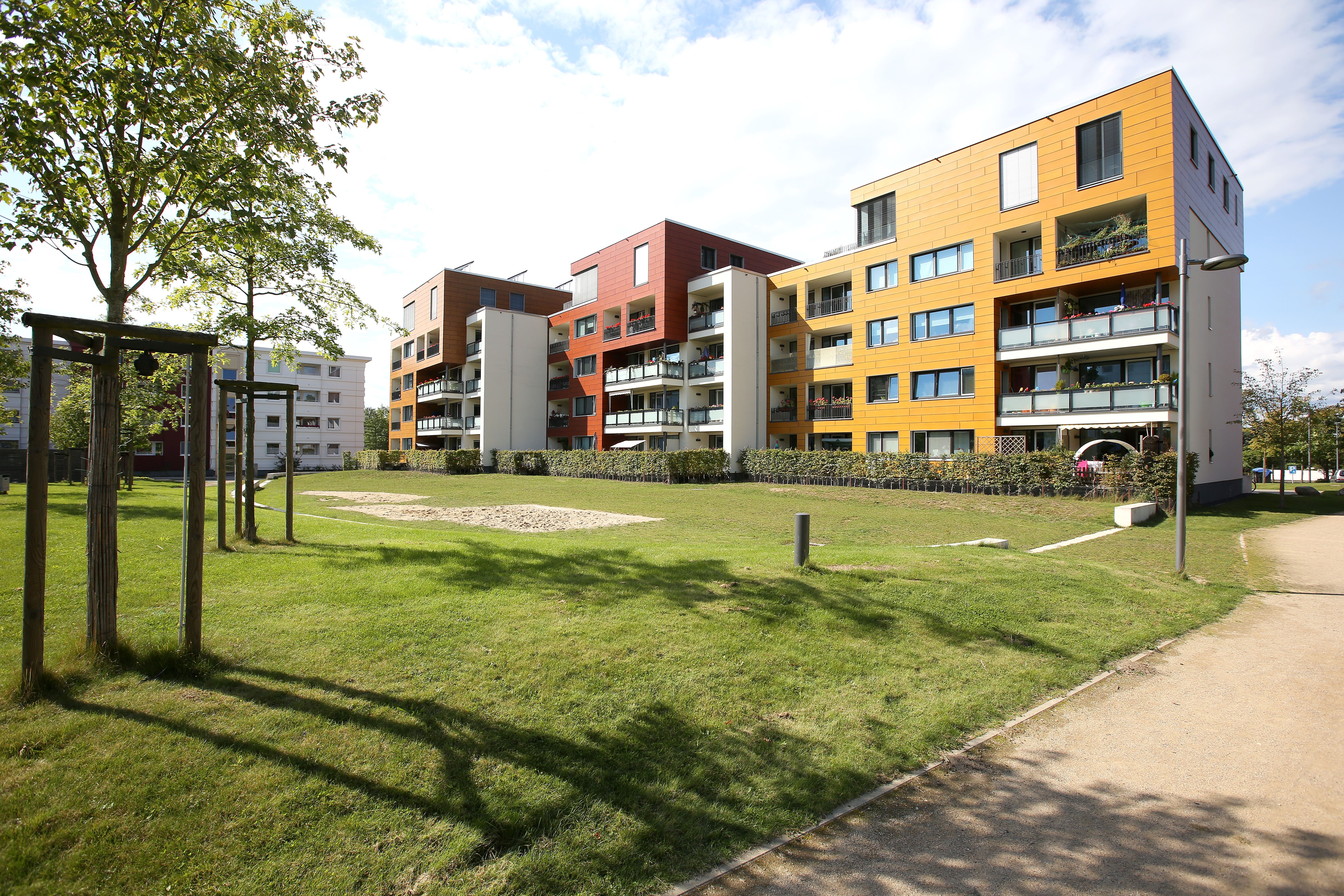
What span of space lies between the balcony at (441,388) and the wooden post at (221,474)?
135 feet

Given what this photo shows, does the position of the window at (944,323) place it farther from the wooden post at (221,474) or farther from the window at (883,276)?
the wooden post at (221,474)

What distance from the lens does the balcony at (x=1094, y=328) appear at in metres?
22.8

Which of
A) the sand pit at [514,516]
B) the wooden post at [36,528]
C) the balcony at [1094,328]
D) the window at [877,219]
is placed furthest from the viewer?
the window at [877,219]

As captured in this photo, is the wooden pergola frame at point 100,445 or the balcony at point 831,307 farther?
the balcony at point 831,307

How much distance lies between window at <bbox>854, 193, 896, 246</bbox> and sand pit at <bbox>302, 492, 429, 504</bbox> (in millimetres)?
26000

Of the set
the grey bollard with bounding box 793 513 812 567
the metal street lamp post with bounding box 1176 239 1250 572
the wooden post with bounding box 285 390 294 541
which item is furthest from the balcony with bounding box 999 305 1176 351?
the wooden post with bounding box 285 390 294 541

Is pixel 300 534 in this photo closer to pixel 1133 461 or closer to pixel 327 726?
pixel 327 726

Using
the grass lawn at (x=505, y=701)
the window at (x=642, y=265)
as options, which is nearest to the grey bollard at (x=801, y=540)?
the grass lawn at (x=505, y=701)

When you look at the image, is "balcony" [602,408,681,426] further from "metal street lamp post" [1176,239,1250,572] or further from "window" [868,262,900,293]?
"metal street lamp post" [1176,239,1250,572]

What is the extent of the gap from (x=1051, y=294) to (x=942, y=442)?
7634mm

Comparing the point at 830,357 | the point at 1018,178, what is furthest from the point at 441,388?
the point at 1018,178

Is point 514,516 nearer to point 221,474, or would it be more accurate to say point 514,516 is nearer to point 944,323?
point 221,474

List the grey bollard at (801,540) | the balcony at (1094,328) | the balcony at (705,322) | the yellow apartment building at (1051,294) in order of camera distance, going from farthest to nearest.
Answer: the balcony at (705,322)
the yellow apartment building at (1051,294)
the balcony at (1094,328)
the grey bollard at (801,540)

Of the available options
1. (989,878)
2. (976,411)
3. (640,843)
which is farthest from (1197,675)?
(976,411)
